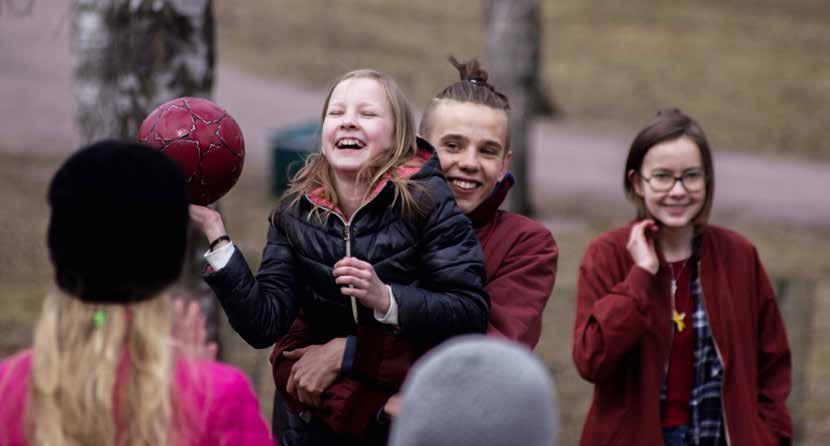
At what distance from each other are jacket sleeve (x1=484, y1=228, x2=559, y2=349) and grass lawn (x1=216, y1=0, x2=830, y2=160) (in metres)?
16.0

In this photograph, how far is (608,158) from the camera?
18.7m

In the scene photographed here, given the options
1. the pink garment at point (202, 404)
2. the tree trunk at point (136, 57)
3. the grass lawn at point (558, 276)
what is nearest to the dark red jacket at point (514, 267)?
the pink garment at point (202, 404)

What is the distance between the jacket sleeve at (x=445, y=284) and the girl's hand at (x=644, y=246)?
0.89 metres

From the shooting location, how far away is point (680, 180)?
455 centimetres

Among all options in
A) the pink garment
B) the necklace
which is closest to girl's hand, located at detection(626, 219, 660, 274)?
the necklace

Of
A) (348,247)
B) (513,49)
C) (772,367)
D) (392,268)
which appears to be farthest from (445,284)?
(513,49)

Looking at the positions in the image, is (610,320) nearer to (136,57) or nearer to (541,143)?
(136,57)

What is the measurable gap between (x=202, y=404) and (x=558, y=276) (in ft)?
31.1

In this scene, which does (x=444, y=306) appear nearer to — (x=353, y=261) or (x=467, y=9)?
(x=353, y=261)

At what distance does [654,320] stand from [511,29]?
8.86 m

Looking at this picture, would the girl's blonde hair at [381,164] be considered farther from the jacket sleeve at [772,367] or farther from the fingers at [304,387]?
the jacket sleeve at [772,367]

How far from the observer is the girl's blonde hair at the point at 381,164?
3.74m

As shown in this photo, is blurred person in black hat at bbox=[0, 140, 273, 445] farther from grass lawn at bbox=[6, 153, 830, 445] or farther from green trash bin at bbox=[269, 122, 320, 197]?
green trash bin at bbox=[269, 122, 320, 197]

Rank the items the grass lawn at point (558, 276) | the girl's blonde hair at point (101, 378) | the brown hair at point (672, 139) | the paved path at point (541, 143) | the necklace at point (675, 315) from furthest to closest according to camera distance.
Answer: the paved path at point (541, 143), the grass lawn at point (558, 276), the brown hair at point (672, 139), the necklace at point (675, 315), the girl's blonde hair at point (101, 378)
